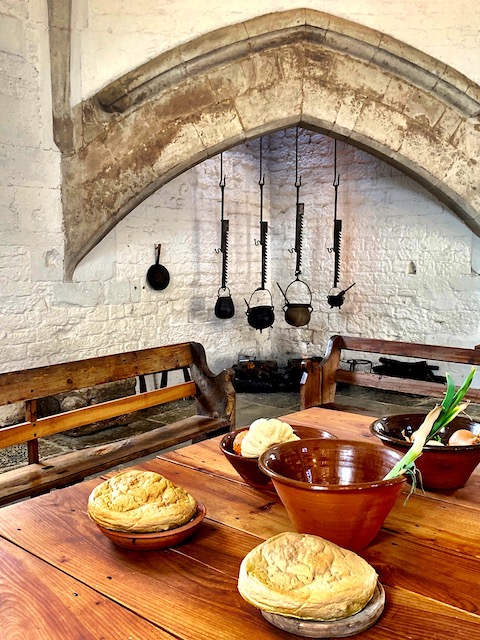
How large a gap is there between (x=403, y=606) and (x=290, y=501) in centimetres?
25

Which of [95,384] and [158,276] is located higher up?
[158,276]

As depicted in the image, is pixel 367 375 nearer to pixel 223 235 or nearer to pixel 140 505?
pixel 140 505

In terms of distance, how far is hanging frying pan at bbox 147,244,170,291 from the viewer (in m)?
5.42

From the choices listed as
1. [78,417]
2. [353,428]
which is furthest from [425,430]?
[78,417]

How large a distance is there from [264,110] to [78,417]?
9.77ft

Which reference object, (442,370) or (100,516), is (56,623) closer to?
(100,516)

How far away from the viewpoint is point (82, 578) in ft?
3.46

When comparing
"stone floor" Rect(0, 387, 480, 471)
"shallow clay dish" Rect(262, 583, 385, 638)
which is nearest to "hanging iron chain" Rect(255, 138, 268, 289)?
"stone floor" Rect(0, 387, 480, 471)

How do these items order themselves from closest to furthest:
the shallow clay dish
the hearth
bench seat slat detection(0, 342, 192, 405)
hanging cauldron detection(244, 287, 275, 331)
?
the shallow clay dish, bench seat slat detection(0, 342, 192, 405), the hearth, hanging cauldron detection(244, 287, 275, 331)

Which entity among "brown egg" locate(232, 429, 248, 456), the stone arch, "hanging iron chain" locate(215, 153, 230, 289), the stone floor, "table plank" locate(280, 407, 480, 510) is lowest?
the stone floor

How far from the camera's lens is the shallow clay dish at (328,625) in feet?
2.83

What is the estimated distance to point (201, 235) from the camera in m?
5.99

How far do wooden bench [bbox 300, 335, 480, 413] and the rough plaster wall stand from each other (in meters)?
2.08

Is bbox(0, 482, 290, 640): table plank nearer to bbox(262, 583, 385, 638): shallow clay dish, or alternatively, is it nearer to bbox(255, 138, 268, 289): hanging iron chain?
bbox(262, 583, 385, 638): shallow clay dish
